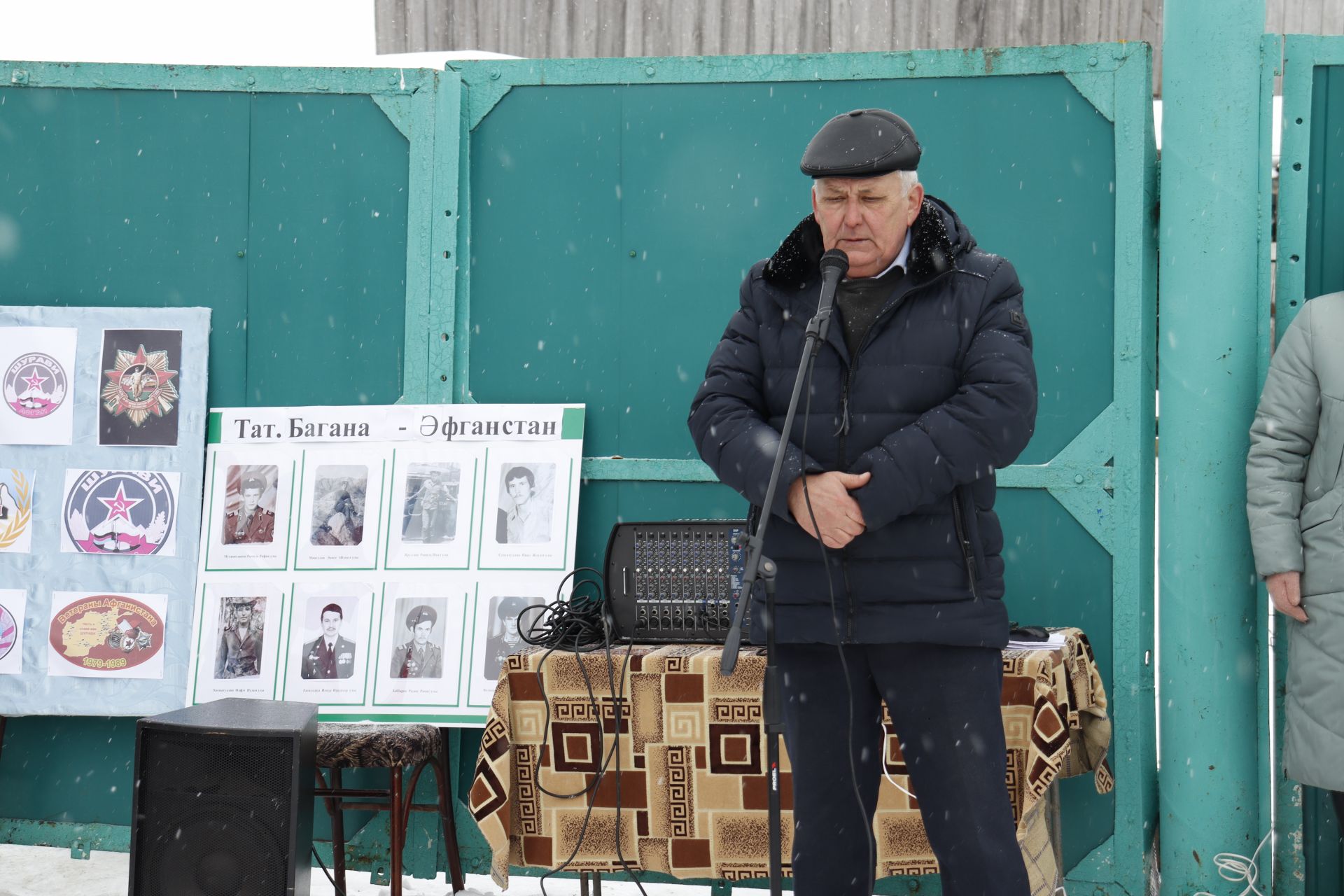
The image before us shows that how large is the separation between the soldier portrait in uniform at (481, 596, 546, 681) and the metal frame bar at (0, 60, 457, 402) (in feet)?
2.30

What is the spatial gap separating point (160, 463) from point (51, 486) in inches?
14.2

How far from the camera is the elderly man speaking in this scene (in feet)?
6.88

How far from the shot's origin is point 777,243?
3727 millimetres

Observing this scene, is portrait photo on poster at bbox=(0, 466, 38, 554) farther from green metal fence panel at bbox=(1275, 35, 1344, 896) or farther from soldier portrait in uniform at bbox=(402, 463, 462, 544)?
green metal fence panel at bbox=(1275, 35, 1344, 896)

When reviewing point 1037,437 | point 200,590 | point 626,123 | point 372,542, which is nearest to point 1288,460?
point 1037,437

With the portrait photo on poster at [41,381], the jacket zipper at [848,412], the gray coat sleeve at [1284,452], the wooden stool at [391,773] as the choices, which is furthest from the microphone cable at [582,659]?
the portrait photo on poster at [41,381]

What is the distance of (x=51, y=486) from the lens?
3957 mm

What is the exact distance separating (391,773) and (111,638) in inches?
42.5

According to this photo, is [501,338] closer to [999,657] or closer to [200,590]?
[200,590]

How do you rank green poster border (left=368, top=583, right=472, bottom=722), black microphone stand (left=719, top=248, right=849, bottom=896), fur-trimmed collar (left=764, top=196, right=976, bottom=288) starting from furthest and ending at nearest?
green poster border (left=368, top=583, right=472, bottom=722) < fur-trimmed collar (left=764, top=196, right=976, bottom=288) < black microphone stand (left=719, top=248, right=849, bottom=896)

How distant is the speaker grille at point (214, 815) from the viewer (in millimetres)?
2857

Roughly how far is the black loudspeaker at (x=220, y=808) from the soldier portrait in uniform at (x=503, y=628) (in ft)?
2.70

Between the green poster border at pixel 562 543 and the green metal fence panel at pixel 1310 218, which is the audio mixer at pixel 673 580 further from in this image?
the green metal fence panel at pixel 1310 218

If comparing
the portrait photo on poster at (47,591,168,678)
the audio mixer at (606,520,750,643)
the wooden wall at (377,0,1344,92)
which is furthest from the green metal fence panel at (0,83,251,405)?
the wooden wall at (377,0,1344,92)
